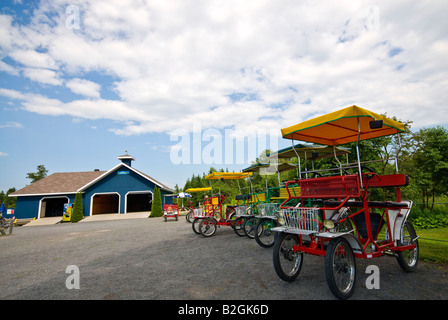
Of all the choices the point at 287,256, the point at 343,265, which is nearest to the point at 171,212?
the point at 287,256

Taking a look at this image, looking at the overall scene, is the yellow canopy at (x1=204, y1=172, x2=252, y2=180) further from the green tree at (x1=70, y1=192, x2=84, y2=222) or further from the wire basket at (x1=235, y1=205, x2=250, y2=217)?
the green tree at (x1=70, y1=192, x2=84, y2=222)

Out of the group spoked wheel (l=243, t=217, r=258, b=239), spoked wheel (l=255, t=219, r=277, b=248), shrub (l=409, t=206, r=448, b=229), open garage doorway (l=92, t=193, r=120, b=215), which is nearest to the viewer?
spoked wheel (l=255, t=219, r=277, b=248)

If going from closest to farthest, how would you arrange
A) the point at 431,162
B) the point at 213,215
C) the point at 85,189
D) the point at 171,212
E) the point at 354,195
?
the point at 354,195, the point at 213,215, the point at 431,162, the point at 171,212, the point at 85,189

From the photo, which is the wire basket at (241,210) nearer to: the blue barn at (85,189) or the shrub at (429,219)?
the shrub at (429,219)

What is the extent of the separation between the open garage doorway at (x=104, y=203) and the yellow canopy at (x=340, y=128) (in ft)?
100

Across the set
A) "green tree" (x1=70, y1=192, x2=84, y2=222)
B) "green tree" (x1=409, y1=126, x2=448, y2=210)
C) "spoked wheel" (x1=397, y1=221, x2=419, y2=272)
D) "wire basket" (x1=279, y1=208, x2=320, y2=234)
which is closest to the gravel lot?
"spoked wheel" (x1=397, y1=221, x2=419, y2=272)

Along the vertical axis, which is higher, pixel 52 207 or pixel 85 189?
pixel 85 189

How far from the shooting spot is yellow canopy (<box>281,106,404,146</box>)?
13.3ft

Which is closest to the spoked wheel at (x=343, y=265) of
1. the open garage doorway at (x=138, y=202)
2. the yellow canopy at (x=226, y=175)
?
the yellow canopy at (x=226, y=175)

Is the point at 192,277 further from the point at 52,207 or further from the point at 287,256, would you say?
the point at 52,207

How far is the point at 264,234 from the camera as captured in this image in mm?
7188

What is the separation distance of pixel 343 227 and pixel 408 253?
1483mm

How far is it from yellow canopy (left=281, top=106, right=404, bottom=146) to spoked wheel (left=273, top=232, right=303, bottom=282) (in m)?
2.09
